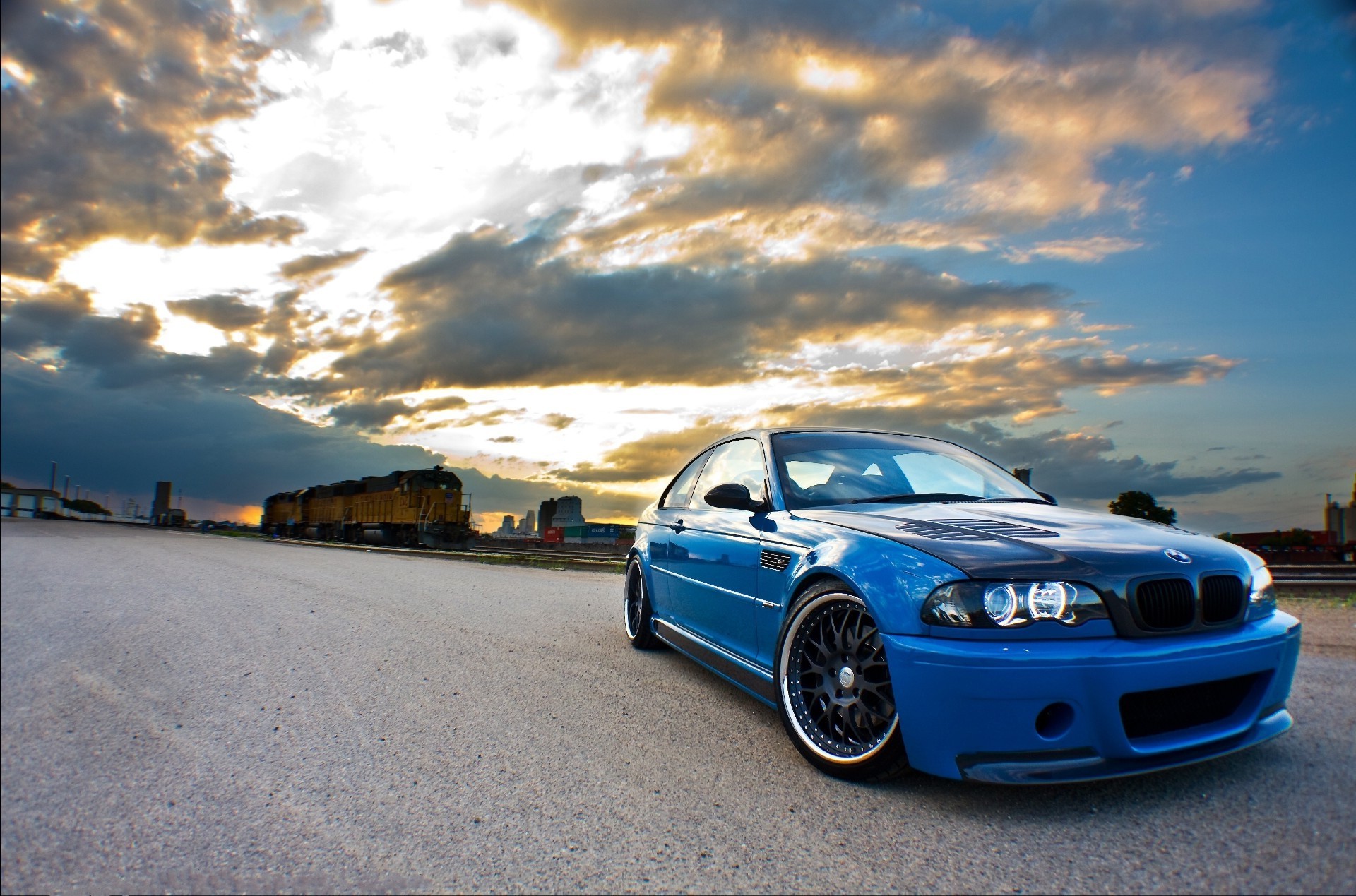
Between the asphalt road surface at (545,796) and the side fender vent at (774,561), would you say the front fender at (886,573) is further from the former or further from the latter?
the asphalt road surface at (545,796)

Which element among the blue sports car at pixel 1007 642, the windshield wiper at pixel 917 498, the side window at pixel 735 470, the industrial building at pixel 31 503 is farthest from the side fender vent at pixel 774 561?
the industrial building at pixel 31 503

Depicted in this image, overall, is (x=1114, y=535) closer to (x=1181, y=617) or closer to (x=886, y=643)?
(x=1181, y=617)

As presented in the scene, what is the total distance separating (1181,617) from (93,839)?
4.38m

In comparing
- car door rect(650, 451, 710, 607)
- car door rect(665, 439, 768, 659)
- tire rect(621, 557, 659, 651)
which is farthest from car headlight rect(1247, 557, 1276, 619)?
tire rect(621, 557, 659, 651)

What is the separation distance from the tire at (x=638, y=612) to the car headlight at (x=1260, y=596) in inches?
142

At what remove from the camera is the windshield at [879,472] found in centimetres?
379

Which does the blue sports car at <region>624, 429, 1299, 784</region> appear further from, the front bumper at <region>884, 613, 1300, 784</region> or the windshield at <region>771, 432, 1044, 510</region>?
the windshield at <region>771, 432, 1044, 510</region>

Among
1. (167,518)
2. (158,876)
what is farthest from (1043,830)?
(167,518)

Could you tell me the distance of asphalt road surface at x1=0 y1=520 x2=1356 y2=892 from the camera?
84.3 inches

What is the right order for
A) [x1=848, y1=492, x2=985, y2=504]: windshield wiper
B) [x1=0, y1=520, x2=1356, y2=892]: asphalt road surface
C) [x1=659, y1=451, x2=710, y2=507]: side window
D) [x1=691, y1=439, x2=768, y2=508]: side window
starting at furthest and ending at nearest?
[x1=659, y1=451, x2=710, y2=507]: side window, [x1=691, y1=439, x2=768, y2=508]: side window, [x1=848, y1=492, x2=985, y2=504]: windshield wiper, [x1=0, y1=520, x2=1356, y2=892]: asphalt road surface

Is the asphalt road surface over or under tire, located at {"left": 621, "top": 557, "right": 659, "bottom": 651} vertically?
under

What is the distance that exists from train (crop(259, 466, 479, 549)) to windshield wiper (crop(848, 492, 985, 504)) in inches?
1202

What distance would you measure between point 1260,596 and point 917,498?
141 cm

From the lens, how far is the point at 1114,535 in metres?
2.84
